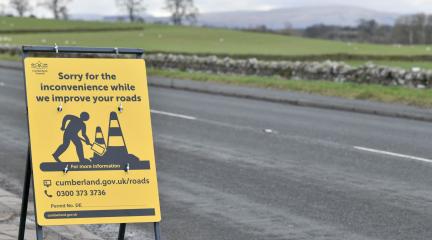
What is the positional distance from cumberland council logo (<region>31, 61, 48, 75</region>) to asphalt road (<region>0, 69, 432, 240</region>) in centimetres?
215

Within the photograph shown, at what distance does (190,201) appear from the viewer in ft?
29.7

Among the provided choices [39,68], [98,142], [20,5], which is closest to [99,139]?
[98,142]

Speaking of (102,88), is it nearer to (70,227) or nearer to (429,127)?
(70,227)

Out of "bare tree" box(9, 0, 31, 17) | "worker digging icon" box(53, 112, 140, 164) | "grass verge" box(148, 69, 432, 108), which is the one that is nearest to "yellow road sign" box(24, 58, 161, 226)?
"worker digging icon" box(53, 112, 140, 164)

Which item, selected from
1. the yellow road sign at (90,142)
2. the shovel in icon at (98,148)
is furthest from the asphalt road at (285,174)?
the shovel in icon at (98,148)

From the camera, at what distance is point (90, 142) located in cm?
602

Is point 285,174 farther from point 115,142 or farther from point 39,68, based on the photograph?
point 39,68

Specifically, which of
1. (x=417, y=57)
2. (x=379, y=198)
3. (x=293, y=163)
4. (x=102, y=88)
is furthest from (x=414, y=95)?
(x=417, y=57)

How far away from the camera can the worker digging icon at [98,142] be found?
19.5 ft

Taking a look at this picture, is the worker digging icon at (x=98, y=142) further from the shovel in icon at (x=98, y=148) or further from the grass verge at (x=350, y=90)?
the grass verge at (x=350, y=90)

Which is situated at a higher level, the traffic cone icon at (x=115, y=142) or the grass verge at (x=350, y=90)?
the traffic cone icon at (x=115, y=142)

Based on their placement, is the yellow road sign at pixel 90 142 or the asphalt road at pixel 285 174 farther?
the asphalt road at pixel 285 174

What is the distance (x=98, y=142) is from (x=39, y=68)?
0.64 metres

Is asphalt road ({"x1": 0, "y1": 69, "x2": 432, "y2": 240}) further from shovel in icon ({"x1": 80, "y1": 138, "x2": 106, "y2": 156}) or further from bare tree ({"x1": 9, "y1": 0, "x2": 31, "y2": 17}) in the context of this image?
bare tree ({"x1": 9, "y1": 0, "x2": 31, "y2": 17})
